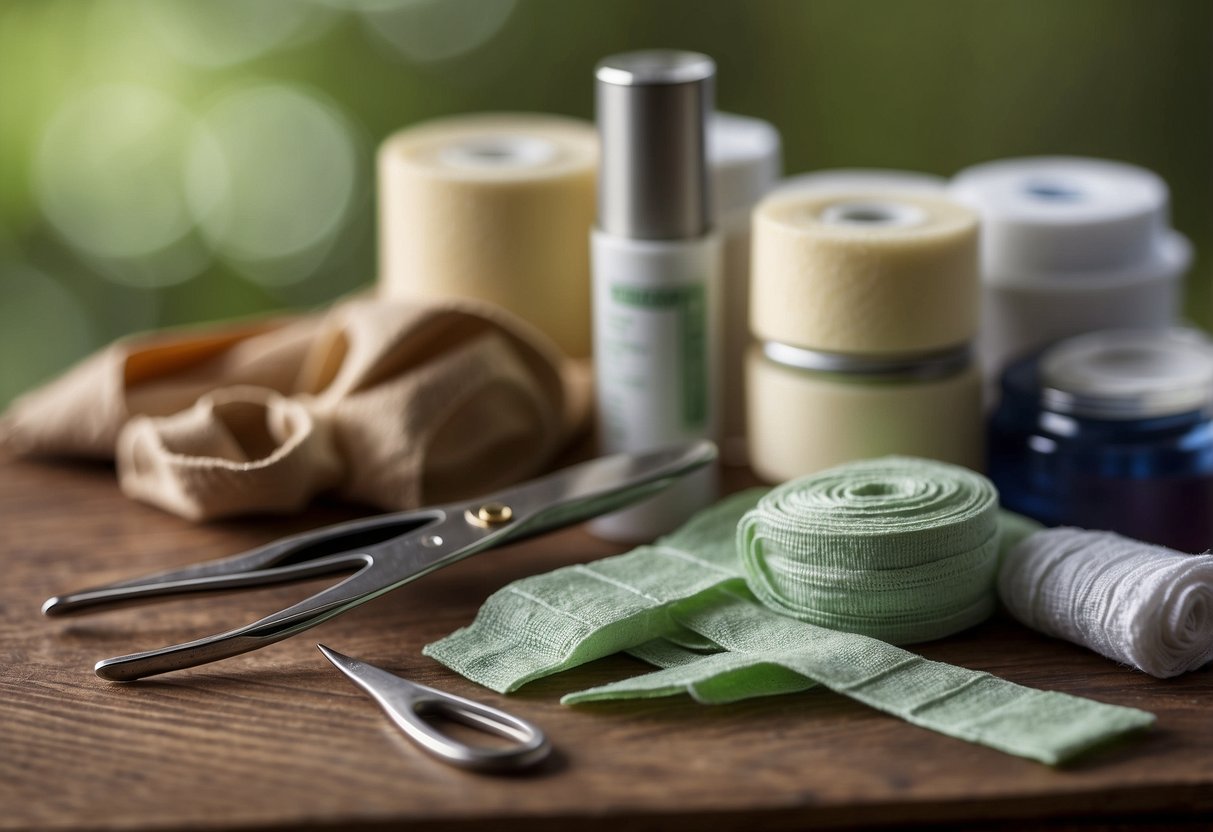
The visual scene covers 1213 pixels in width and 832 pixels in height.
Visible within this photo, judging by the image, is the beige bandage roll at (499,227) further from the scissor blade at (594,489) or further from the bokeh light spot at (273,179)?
the bokeh light spot at (273,179)

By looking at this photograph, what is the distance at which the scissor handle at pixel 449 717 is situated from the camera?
1.70ft

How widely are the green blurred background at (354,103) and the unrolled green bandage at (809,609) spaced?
89 cm

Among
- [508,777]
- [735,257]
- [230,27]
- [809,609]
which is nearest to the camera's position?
[508,777]

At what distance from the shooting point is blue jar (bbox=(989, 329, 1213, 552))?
707 mm

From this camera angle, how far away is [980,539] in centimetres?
62

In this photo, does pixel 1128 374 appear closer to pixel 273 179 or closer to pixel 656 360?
pixel 656 360

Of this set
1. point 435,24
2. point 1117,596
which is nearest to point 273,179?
point 435,24

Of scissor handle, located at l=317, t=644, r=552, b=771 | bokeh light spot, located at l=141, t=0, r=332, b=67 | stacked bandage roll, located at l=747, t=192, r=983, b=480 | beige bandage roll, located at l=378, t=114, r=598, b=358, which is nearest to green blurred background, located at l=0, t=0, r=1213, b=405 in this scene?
bokeh light spot, located at l=141, t=0, r=332, b=67

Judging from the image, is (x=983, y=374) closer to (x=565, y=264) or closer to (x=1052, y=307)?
(x=1052, y=307)

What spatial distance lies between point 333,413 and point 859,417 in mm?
290

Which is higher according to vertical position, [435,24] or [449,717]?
[435,24]

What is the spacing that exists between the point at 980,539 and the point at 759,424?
18cm

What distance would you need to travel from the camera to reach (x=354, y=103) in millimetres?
1435

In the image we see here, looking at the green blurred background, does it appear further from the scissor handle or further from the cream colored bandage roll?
the scissor handle
